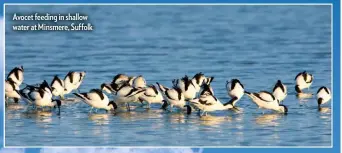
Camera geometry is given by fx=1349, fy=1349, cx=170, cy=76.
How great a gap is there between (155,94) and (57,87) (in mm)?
1590

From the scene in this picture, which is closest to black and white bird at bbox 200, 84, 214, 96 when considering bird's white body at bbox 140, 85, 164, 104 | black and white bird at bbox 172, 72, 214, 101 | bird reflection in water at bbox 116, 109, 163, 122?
black and white bird at bbox 172, 72, 214, 101

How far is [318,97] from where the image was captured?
1831 cm

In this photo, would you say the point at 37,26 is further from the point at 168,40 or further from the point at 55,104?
the point at 168,40

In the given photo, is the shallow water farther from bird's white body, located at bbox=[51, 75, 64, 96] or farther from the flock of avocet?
bird's white body, located at bbox=[51, 75, 64, 96]

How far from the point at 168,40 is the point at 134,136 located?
24.1 feet

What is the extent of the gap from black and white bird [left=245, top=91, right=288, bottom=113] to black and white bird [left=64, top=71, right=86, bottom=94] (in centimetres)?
271

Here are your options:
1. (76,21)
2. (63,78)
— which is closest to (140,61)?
(63,78)

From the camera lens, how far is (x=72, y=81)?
19.3 metres

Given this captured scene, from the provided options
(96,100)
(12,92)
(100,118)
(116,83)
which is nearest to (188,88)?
(116,83)

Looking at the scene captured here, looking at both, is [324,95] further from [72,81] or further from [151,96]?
[72,81]

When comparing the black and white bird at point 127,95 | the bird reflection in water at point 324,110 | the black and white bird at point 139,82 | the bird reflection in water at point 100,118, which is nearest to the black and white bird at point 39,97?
the bird reflection in water at point 100,118

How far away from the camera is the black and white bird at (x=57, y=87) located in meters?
19.0

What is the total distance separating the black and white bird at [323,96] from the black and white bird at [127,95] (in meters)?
2.39

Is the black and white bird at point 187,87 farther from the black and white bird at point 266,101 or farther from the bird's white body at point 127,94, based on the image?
the black and white bird at point 266,101
